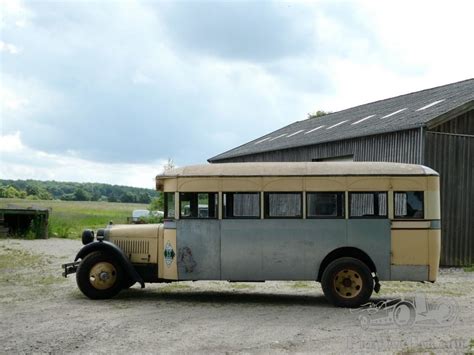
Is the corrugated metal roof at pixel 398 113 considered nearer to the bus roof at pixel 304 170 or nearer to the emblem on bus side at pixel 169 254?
the bus roof at pixel 304 170

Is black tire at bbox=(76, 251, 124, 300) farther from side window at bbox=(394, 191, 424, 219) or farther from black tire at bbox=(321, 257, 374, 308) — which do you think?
side window at bbox=(394, 191, 424, 219)

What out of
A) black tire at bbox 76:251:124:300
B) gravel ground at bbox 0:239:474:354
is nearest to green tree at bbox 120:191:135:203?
gravel ground at bbox 0:239:474:354

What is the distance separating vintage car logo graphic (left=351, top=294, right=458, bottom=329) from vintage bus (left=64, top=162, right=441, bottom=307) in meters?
0.40

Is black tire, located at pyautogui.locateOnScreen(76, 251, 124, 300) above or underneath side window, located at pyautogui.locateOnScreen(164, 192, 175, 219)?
underneath

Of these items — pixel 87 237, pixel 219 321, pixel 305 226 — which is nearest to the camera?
pixel 219 321

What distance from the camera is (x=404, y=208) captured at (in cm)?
1034

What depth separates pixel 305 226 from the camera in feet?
33.9

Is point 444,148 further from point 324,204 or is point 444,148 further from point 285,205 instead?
point 285,205

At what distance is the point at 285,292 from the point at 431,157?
705 centimetres

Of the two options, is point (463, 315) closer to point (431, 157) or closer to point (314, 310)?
point (314, 310)

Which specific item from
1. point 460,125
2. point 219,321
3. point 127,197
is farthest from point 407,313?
point 127,197

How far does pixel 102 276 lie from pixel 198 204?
7.28ft

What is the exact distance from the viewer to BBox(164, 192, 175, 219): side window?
1071 centimetres

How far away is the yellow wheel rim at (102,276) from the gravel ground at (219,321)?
13.7 inches
